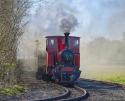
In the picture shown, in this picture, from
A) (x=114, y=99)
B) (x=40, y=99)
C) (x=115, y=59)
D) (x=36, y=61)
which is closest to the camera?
(x=40, y=99)

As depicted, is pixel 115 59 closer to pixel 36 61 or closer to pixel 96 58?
pixel 96 58

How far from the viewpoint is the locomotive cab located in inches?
1061

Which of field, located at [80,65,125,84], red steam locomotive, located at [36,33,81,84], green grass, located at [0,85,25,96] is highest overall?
red steam locomotive, located at [36,33,81,84]

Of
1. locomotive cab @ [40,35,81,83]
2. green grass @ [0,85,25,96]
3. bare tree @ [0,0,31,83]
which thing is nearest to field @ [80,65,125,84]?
locomotive cab @ [40,35,81,83]

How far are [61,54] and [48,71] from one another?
1.75 m

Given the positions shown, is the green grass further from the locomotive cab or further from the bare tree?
the locomotive cab

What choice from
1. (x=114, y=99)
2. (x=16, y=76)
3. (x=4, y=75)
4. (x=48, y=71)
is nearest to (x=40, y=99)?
(x=114, y=99)

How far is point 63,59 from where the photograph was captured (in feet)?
88.8

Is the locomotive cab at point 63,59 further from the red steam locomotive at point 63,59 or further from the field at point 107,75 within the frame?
the field at point 107,75

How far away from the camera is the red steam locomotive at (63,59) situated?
26938 millimetres

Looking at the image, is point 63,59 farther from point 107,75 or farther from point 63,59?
point 107,75

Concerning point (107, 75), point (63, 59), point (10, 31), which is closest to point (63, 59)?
point (63, 59)

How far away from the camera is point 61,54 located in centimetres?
2694

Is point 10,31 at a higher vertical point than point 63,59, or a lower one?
higher
